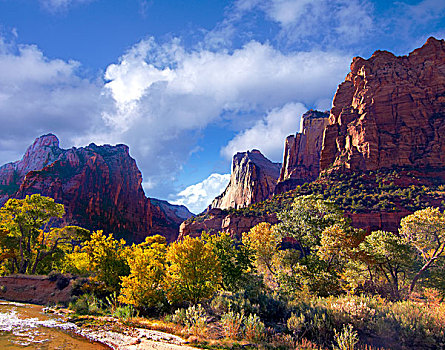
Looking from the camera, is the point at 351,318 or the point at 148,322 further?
the point at 148,322

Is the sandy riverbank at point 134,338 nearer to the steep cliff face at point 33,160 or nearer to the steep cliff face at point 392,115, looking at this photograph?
the steep cliff face at point 392,115

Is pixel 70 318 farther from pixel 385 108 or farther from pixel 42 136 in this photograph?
pixel 42 136

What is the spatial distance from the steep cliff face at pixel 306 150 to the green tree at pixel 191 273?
97.2m

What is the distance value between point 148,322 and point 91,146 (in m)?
149

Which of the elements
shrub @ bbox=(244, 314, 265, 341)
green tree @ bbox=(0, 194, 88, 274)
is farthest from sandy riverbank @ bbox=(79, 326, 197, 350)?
green tree @ bbox=(0, 194, 88, 274)

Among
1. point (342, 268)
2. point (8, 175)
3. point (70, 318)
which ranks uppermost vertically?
point (8, 175)

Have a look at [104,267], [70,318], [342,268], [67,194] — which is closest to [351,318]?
[342,268]

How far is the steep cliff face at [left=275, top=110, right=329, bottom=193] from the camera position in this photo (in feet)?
375

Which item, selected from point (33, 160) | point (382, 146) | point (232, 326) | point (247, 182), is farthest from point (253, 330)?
point (33, 160)

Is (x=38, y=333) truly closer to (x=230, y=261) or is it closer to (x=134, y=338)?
(x=134, y=338)

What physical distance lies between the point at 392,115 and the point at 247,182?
70.3 metres

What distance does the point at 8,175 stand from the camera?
4744 inches

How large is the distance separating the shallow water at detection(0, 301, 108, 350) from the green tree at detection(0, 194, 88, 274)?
14400 mm

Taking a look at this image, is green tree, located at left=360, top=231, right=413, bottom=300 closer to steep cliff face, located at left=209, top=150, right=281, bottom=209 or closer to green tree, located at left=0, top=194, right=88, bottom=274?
green tree, located at left=0, top=194, right=88, bottom=274
